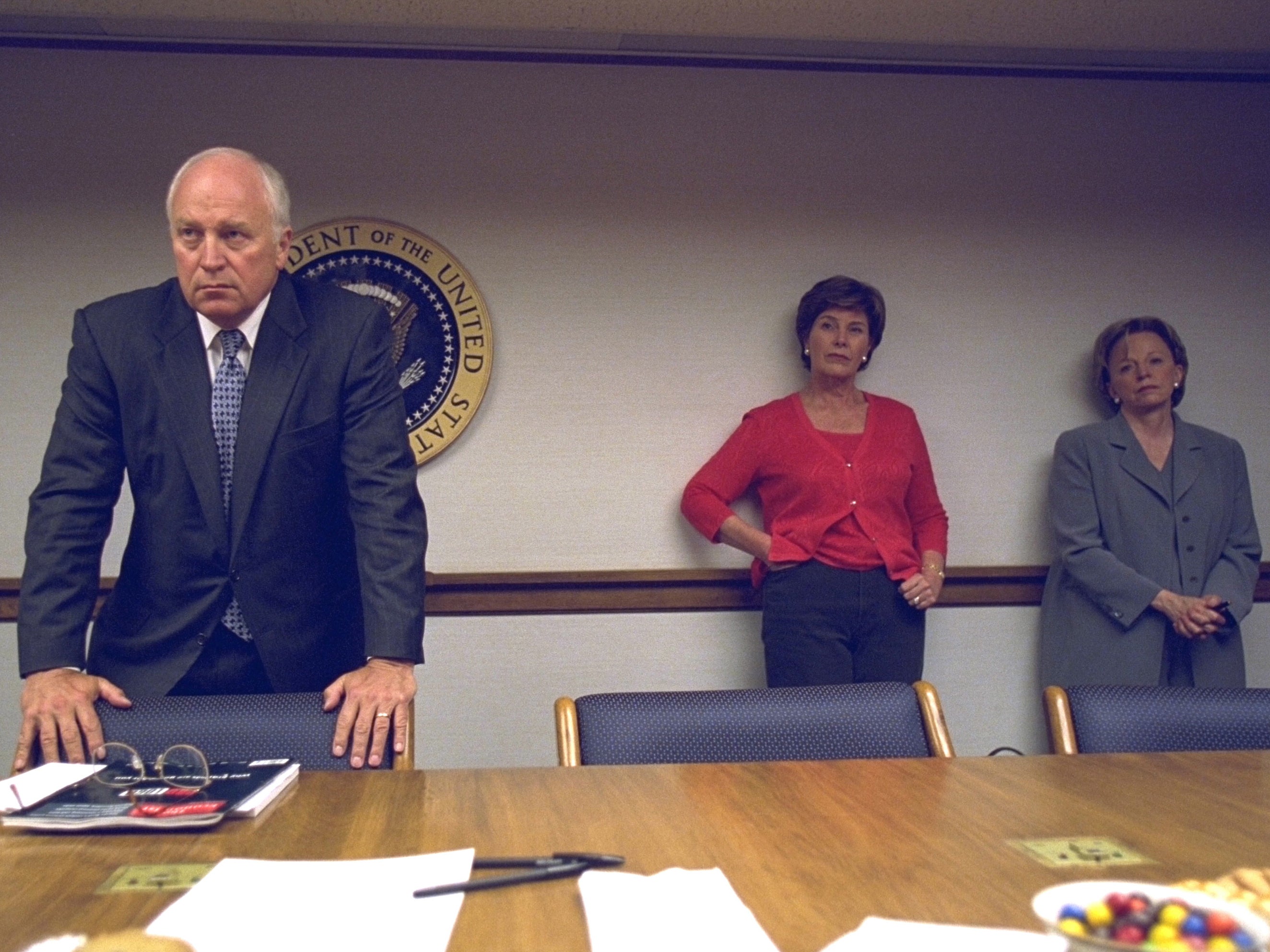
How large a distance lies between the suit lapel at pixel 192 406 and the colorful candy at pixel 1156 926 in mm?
1655

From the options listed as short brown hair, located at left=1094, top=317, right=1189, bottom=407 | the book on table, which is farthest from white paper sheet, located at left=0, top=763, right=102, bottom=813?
short brown hair, located at left=1094, top=317, right=1189, bottom=407

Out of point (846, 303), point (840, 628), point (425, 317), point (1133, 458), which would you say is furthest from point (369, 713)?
point (1133, 458)

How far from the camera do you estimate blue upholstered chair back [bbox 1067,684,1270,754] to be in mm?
1873

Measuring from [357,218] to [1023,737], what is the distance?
282cm

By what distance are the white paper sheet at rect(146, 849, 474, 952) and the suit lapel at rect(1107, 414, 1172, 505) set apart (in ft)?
9.78

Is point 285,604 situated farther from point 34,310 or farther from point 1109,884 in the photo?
point 34,310

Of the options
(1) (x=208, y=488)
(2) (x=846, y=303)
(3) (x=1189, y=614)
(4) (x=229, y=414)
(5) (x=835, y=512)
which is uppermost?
(2) (x=846, y=303)

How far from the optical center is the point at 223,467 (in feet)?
6.88

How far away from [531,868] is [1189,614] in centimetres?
283

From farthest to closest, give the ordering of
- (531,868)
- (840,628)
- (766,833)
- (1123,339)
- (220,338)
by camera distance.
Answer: (1123,339) → (840,628) → (220,338) → (766,833) → (531,868)

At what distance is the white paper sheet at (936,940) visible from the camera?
0.95m

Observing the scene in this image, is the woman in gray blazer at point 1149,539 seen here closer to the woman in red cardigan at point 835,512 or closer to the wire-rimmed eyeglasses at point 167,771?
the woman in red cardigan at point 835,512

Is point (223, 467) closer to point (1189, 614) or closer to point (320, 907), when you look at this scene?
point (320, 907)

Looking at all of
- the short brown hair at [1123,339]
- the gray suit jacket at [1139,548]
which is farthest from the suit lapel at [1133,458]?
the short brown hair at [1123,339]
